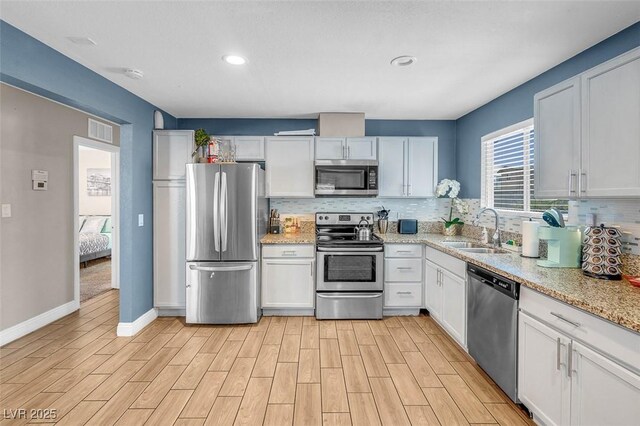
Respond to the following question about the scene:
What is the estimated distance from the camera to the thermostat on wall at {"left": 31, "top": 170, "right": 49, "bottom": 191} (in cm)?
334

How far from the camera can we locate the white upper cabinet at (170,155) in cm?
362

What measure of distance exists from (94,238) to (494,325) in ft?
22.0

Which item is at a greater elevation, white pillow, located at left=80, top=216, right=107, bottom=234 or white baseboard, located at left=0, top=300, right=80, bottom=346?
white pillow, located at left=80, top=216, right=107, bottom=234

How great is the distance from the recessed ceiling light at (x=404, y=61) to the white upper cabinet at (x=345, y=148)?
1464 millimetres

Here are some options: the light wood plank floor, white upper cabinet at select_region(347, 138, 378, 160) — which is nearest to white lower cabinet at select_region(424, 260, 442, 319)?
the light wood plank floor

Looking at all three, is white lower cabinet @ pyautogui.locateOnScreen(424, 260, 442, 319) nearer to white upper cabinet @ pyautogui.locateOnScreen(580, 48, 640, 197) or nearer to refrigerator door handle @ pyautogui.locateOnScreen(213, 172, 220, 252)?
white upper cabinet @ pyautogui.locateOnScreen(580, 48, 640, 197)

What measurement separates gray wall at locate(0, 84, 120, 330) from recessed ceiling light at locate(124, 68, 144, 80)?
4.60ft

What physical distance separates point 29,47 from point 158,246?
2139 millimetres

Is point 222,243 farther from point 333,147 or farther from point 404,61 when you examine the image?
point 404,61

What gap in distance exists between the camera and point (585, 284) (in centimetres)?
177

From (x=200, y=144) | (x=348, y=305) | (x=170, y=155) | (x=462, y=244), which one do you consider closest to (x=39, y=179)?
(x=170, y=155)

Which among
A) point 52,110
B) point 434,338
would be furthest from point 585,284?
point 52,110

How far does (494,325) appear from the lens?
Answer: 2.23 m

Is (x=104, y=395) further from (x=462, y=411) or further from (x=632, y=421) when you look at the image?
(x=632, y=421)
